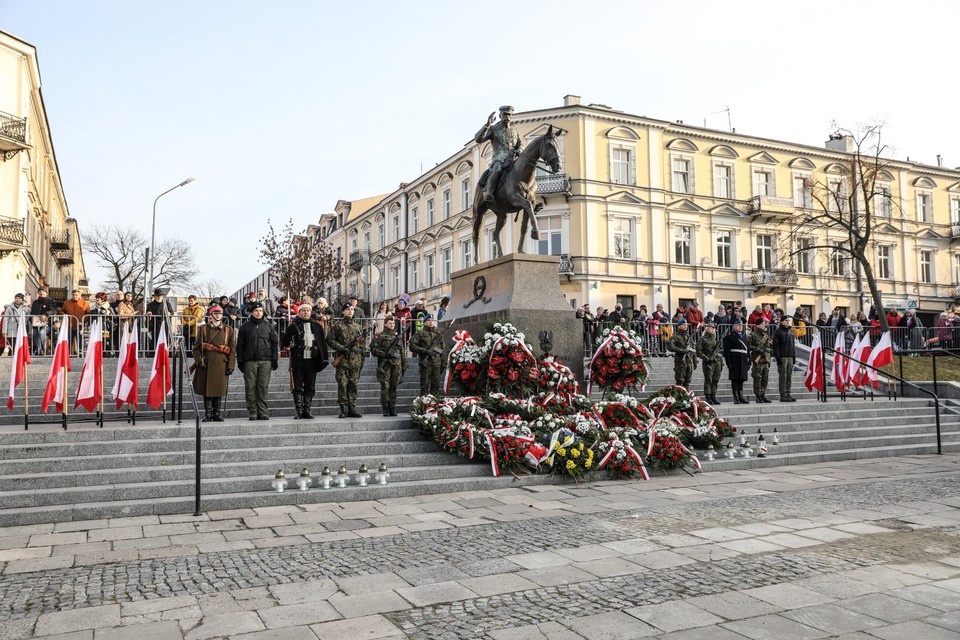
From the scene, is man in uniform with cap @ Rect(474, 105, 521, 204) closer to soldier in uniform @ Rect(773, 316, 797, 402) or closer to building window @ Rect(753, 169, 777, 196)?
soldier in uniform @ Rect(773, 316, 797, 402)

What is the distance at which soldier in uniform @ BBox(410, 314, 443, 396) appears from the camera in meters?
13.5

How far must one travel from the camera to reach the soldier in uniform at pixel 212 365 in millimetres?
11594

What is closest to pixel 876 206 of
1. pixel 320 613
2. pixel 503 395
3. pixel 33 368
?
pixel 503 395

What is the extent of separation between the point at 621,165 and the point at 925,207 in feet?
72.1

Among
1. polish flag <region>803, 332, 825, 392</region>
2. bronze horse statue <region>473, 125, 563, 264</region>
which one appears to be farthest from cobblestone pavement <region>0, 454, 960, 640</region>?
polish flag <region>803, 332, 825, 392</region>

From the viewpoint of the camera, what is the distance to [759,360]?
16281 mm

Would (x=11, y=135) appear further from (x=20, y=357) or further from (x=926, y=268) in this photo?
(x=926, y=268)

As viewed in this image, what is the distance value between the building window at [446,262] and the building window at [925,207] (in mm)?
28696

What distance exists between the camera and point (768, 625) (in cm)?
456

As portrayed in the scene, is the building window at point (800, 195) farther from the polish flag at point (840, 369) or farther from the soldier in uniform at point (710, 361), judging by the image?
the soldier in uniform at point (710, 361)

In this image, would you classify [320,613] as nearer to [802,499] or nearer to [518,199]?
[802,499]

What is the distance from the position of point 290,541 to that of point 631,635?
3604 mm

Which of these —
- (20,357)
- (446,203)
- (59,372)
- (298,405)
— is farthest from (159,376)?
(446,203)

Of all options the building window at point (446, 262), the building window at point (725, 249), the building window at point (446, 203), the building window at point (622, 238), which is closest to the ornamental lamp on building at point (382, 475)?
the building window at point (622, 238)
